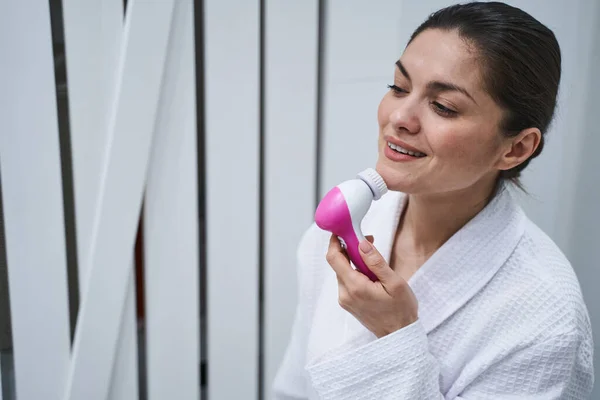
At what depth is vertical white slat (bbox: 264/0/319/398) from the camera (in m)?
1.06

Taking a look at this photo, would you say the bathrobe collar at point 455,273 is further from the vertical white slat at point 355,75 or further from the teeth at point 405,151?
the vertical white slat at point 355,75

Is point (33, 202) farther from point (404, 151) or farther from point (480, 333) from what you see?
point (480, 333)

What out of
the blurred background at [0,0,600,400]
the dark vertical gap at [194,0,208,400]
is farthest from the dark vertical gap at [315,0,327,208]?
the dark vertical gap at [194,0,208,400]

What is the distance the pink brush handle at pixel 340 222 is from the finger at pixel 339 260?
1cm

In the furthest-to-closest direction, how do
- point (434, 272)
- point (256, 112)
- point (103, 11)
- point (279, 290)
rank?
point (279, 290), point (256, 112), point (103, 11), point (434, 272)

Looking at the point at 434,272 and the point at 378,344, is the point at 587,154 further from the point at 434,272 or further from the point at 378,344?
the point at 378,344

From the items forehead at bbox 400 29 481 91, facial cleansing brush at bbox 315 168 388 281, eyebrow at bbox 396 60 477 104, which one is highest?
forehead at bbox 400 29 481 91

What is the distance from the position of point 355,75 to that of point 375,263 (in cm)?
49

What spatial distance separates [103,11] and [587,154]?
923 millimetres

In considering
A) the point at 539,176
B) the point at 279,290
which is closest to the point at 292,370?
the point at 279,290

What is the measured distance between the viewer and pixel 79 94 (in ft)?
3.22

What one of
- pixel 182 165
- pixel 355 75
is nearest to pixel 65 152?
pixel 182 165

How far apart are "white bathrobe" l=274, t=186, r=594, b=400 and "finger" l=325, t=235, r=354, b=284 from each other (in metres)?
0.10

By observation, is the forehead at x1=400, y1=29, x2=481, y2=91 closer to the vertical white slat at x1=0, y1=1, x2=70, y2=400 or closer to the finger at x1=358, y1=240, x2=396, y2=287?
the finger at x1=358, y1=240, x2=396, y2=287
